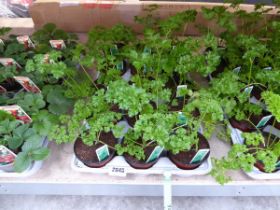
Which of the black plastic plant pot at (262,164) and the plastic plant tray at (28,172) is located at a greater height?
the black plastic plant pot at (262,164)

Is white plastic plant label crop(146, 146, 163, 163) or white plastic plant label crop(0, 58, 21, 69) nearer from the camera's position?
white plastic plant label crop(146, 146, 163, 163)

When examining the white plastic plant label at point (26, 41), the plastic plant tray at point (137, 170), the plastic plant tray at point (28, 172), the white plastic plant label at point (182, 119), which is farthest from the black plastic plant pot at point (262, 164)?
the white plastic plant label at point (26, 41)

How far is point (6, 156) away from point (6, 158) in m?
0.01

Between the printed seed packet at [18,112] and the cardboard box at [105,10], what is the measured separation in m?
0.68

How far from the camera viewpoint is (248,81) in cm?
102

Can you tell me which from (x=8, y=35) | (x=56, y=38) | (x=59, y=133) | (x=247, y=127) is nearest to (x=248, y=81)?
(x=247, y=127)

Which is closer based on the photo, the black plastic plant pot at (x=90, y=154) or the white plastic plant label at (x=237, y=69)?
the black plastic plant pot at (x=90, y=154)

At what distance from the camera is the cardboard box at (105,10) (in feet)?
4.57

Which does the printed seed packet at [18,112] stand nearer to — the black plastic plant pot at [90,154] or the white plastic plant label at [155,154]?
the black plastic plant pot at [90,154]

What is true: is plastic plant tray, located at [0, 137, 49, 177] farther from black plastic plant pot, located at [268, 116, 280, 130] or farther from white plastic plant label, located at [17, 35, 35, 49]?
black plastic plant pot, located at [268, 116, 280, 130]

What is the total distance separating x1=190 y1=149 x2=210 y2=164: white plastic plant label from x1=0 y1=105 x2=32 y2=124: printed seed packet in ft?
2.15

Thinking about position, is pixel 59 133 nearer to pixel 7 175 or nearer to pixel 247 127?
pixel 7 175

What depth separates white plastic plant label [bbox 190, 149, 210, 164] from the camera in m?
0.91

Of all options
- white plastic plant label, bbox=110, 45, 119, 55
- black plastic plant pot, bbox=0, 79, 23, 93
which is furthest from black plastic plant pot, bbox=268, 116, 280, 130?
black plastic plant pot, bbox=0, 79, 23, 93
